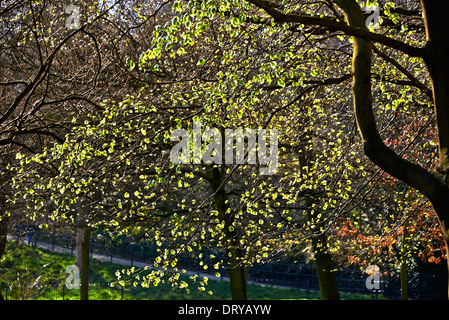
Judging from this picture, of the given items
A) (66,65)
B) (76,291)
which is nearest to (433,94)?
(66,65)

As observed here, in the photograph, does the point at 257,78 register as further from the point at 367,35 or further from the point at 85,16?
the point at 85,16

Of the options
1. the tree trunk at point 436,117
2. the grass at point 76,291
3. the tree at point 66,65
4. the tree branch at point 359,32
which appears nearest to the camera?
the tree trunk at point 436,117

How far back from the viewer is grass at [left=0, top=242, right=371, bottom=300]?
1926 cm

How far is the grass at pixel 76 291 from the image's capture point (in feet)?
63.2

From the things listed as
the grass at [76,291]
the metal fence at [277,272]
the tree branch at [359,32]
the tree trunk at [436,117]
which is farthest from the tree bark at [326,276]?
the metal fence at [277,272]

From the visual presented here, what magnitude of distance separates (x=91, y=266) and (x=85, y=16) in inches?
699

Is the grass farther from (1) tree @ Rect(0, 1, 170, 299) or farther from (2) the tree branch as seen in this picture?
(2) the tree branch

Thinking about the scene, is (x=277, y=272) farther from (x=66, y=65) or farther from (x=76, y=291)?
(x=66, y=65)

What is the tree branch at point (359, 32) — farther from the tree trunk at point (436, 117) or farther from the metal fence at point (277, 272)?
the metal fence at point (277, 272)

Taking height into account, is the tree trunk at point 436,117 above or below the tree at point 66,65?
below

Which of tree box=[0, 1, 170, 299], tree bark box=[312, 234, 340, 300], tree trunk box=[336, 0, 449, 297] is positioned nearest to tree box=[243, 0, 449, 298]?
tree trunk box=[336, 0, 449, 297]

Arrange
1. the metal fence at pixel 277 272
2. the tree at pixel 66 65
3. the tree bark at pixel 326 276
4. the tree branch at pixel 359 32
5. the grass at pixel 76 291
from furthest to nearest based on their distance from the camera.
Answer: the metal fence at pixel 277 272
the grass at pixel 76 291
the tree bark at pixel 326 276
the tree at pixel 66 65
the tree branch at pixel 359 32

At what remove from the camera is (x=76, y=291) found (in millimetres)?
21219
